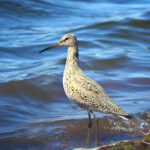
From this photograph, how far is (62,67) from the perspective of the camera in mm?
9297

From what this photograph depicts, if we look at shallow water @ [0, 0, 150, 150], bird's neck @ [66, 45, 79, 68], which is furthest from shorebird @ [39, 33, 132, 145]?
shallow water @ [0, 0, 150, 150]

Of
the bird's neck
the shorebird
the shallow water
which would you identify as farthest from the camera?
the shallow water

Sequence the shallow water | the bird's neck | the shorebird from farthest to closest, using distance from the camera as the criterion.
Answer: the shallow water → the bird's neck → the shorebird

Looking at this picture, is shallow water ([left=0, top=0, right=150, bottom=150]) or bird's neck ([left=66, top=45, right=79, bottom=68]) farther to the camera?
shallow water ([left=0, top=0, right=150, bottom=150])

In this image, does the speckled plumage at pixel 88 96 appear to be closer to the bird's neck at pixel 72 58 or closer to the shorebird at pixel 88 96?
the shorebird at pixel 88 96

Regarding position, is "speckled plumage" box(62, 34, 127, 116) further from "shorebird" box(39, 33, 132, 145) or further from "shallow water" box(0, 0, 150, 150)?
"shallow water" box(0, 0, 150, 150)

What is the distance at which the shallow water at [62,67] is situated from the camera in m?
5.95

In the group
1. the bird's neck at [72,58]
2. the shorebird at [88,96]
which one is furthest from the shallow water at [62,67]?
the bird's neck at [72,58]

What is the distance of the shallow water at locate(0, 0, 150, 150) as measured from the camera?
19.5ft

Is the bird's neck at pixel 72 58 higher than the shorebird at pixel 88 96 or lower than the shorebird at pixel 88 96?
higher

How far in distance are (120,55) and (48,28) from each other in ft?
12.8

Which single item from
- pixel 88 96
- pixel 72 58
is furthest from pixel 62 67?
pixel 88 96

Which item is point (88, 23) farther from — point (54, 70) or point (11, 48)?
point (54, 70)

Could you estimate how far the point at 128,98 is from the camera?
295 inches
